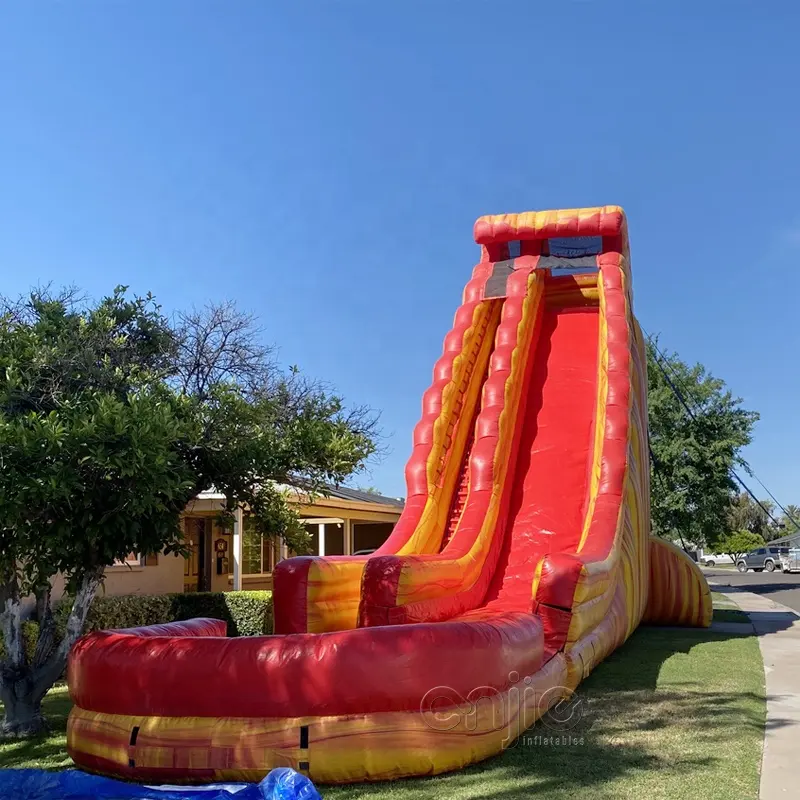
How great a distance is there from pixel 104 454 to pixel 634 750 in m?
4.00

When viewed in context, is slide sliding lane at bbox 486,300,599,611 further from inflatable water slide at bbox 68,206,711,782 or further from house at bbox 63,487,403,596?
house at bbox 63,487,403,596

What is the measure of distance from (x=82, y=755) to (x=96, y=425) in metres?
2.13

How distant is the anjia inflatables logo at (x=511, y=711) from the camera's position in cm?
471

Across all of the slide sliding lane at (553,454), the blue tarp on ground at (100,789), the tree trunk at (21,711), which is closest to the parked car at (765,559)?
the slide sliding lane at (553,454)

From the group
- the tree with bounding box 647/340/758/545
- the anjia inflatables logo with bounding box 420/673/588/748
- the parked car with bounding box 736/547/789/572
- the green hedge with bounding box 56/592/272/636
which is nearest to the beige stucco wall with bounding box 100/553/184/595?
the green hedge with bounding box 56/592/272/636

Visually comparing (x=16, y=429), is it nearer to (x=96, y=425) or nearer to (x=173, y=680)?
(x=96, y=425)

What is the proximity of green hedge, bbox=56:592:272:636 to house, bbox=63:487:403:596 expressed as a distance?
648 millimetres

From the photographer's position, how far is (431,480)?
9.25 metres

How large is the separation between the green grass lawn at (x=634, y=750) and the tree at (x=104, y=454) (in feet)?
3.87

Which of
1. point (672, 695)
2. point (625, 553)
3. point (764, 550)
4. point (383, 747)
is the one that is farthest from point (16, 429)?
point (764, 550)

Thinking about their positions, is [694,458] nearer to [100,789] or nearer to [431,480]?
[431,480]

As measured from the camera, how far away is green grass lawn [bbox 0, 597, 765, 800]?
431cm

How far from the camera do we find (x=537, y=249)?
40.4 ft

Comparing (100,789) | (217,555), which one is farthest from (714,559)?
(100,789)
